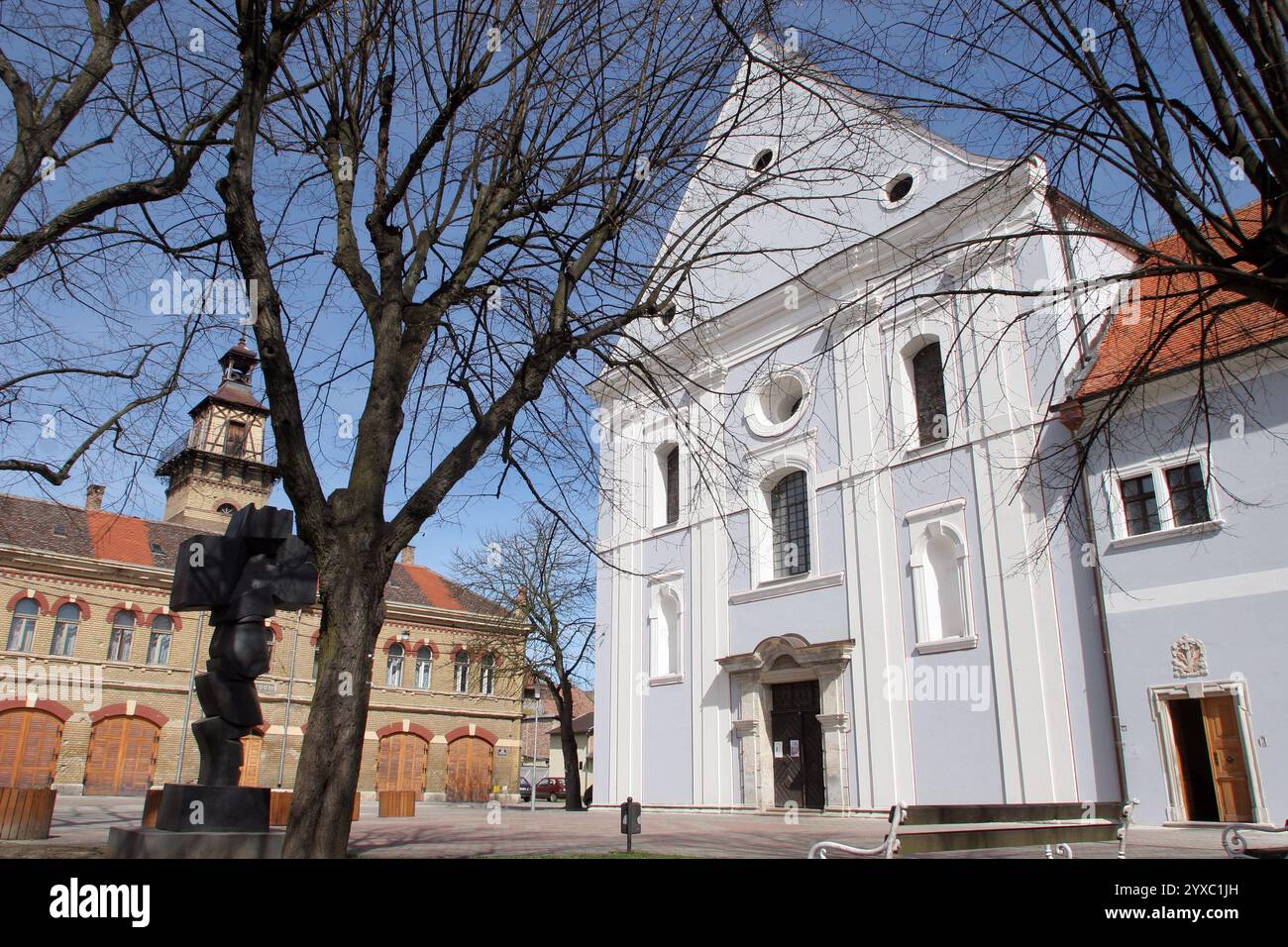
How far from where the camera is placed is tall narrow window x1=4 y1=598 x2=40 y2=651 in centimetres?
3097

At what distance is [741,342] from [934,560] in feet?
27.6

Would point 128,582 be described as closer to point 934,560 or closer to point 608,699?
point 608,699

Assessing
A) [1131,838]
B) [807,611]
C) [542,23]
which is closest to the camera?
[542,23]

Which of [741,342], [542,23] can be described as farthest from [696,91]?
[741,342]

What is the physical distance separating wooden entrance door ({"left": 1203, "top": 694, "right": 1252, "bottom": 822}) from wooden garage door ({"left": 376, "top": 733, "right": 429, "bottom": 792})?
97.2 feet

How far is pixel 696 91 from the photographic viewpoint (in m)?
7.83

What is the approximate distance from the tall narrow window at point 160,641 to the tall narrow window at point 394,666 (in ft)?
27.2

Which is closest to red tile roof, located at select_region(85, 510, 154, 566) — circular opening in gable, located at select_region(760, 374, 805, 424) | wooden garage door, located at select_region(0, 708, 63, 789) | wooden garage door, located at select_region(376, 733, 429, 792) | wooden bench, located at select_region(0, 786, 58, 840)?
wooden garage door, located at select_region(0, 708, 63, 789)

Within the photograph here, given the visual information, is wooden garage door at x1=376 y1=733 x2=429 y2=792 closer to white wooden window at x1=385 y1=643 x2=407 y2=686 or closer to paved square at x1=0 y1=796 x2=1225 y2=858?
white wooden window at x1=385 y1=643 x2=407 y2=686

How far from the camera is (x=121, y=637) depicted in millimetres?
33062

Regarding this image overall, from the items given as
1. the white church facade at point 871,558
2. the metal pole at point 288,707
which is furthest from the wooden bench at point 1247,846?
the metal pole at point 288,707

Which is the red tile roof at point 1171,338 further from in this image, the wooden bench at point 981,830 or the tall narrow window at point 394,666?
the tall narrow window at point 394,666

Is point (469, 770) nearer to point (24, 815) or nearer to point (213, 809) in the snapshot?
point (24, 815)

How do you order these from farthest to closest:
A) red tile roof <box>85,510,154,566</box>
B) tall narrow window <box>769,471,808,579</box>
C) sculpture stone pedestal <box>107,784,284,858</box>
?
red tile roof <box>85,510,154,566</box> < tall narrow window <box>769,471,808,579</box> < sculpture stone pedestal <box>107,784,284,858</box>
